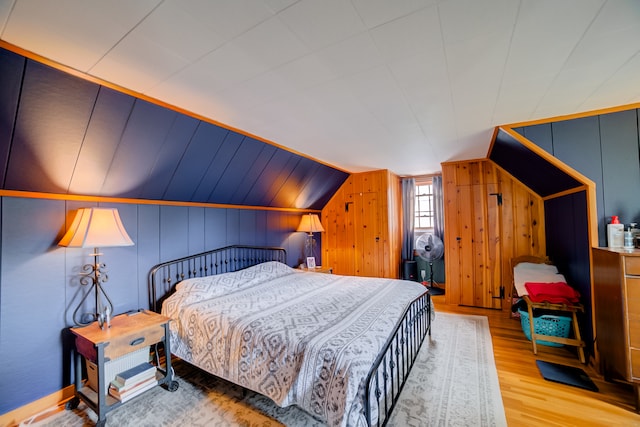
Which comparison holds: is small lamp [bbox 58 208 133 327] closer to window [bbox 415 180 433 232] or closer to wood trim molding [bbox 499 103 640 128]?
wood trim molding [bbox 499 103 640 128]

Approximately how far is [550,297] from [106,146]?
4583mm

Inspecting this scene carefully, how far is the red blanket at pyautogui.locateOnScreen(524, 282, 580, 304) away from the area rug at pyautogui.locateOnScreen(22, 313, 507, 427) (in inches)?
35.9

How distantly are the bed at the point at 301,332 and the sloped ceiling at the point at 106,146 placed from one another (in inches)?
37.6

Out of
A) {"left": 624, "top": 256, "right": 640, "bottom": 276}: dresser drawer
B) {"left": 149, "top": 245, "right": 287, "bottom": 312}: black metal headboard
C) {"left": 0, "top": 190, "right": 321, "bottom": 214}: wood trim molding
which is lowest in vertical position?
{"left": 149, "top": 245, "right": 287, "bottom": 312}: black metal headboard

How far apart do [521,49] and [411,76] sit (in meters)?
0.66

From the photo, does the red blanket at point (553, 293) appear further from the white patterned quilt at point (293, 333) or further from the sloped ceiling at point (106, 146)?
the sloped ceiling at point (106, 146)

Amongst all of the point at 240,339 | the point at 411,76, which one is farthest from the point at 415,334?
the point at 411,76

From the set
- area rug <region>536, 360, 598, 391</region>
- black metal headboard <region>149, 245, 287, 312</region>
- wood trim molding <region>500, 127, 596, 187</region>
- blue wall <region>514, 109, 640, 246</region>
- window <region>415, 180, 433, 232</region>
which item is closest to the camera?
area rug <region>536, 360, 598, 391</region>

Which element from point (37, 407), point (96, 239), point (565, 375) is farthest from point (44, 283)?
point (565, 375)

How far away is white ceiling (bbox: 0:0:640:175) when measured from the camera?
1306 millimetres

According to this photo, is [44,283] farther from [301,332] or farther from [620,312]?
[620,312]

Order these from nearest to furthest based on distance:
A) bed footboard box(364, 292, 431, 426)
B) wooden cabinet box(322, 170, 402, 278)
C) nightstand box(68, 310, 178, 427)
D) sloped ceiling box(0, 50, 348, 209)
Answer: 1. bed footboard box(364, 292, 431, 426)
2. sloped ceiling box(0, 50, 348, 209)
3. nightstand box(68, 310, 178, 427)
4. wooden cabinet box(322, 170, 402, 278)

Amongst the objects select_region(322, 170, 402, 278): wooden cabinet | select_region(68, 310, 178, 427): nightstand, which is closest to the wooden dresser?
select_region(322, 170, 402, 278): wooden cabinet

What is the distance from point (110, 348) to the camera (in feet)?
6.35
